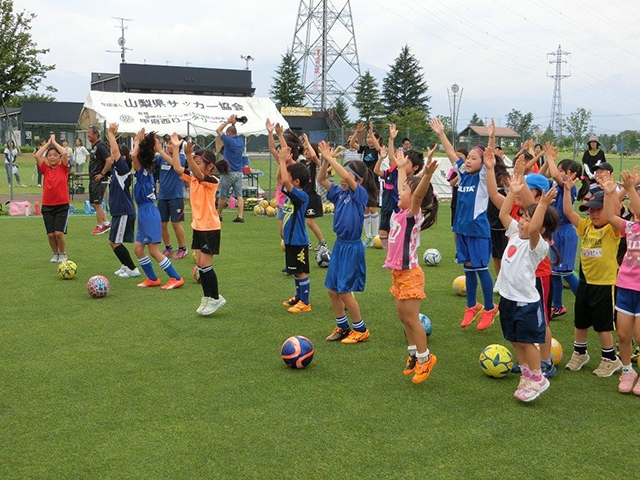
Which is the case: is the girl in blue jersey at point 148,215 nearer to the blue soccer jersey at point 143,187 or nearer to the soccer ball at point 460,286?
the blue soccer jersey at point 143,187

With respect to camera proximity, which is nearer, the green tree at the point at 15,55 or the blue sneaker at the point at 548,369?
the blue sneaker at the point at 548,369

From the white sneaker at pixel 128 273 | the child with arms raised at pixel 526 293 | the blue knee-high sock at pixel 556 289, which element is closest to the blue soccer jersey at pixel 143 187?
the white sneaker at pixel 128 273

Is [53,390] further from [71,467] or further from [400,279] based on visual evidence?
[400,279]

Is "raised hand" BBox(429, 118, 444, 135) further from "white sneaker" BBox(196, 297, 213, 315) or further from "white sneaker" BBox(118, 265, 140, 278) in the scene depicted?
"white sneaker" BBox(118, 265, 140, 278)

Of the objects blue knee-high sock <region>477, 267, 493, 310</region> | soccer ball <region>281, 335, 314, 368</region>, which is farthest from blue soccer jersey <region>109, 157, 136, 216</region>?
blue knee-high sock <region>477, 267, 493, 310</region>

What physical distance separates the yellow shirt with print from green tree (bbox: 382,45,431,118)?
210 ft

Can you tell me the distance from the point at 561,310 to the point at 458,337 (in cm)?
172

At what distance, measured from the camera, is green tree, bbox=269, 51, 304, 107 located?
69.6 meters

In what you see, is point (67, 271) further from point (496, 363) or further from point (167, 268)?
point (496, 363)

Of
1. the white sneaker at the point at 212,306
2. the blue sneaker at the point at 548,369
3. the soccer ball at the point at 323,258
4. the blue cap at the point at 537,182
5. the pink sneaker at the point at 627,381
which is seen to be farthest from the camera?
the soccer ball at the point at 323,258

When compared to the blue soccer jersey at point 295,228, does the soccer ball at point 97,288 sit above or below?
below

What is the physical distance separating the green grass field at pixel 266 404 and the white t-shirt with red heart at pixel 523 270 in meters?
0.91

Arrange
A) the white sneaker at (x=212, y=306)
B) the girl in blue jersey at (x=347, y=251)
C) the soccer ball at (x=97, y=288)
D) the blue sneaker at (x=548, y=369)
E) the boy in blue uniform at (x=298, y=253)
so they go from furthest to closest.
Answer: the soccer ball at (x=97, y=288)
the boy in blue uniform at (x=298, y=253)
the white sneaker at (x=212, y=306)
the girl in blue jersey at (x=347, y=251)
the blue sneaker at (x=548, y=369)

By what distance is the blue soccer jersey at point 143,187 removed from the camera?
9594 millimetres
